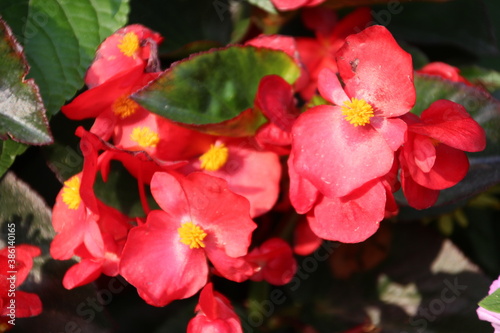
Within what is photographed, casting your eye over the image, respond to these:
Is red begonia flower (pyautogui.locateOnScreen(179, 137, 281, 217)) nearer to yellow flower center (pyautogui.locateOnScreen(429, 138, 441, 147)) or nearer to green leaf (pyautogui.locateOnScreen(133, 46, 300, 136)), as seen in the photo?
green leaf (pyautogui.locateOnScreen(133, 46, 300, 136))

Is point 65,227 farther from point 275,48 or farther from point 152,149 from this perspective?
point 275,48

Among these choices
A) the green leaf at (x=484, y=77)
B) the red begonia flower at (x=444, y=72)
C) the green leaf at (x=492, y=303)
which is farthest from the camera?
the green leaf at (x=484, y=77)

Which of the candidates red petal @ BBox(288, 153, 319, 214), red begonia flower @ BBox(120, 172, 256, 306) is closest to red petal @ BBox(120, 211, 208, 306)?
red begonia flower @ BBox(120, 172, 256, 306)

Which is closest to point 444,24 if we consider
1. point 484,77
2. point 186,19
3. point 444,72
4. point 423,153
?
point 484,77

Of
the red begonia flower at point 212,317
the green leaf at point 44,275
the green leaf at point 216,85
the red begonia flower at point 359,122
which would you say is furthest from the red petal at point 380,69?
the green leaf at point 44,275

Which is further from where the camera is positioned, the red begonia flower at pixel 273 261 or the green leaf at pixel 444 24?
the green leaf at pixel 444 24

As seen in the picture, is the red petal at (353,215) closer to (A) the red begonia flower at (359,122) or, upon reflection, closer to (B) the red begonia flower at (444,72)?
(A) the red begonia flower at (359,122)

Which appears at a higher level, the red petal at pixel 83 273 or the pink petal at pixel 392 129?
the pink petal at pixel 392 129

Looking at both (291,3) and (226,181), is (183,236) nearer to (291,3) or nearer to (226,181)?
(226,181)
